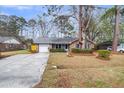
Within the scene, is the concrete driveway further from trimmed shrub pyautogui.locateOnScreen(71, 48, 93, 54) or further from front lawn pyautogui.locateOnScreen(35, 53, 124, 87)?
trimmed shrub pyautogui.locateOnScreen(71, 48, 93, 54)

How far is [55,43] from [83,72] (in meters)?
1.87

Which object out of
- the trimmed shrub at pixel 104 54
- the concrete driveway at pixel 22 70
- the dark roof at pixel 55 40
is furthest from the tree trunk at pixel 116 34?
the concrete driveway at pixel 22 70

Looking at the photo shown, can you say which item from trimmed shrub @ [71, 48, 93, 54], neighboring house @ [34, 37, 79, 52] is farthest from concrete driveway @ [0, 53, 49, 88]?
trimmed shrub @ [71, 48, 93, 54]

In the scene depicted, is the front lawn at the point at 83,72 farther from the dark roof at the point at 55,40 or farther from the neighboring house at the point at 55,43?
the dark roof at the point at 55,40

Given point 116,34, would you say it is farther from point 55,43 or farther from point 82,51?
point 55,43

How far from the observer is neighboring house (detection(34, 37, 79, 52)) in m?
5.93

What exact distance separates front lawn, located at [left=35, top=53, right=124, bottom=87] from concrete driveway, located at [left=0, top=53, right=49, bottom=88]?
207 millimetres

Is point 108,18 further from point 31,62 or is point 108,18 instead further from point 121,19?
point 31,62

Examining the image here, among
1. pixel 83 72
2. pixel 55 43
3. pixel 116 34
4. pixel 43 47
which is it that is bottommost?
pixel 83 72

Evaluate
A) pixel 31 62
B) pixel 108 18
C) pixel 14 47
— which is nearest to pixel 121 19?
pixel 108 18

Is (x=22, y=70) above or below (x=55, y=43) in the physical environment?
below

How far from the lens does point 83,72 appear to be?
16.9 ft

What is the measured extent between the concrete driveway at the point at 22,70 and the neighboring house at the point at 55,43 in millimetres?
370

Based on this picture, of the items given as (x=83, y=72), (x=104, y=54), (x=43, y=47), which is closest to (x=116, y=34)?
(x=104, y=54)
